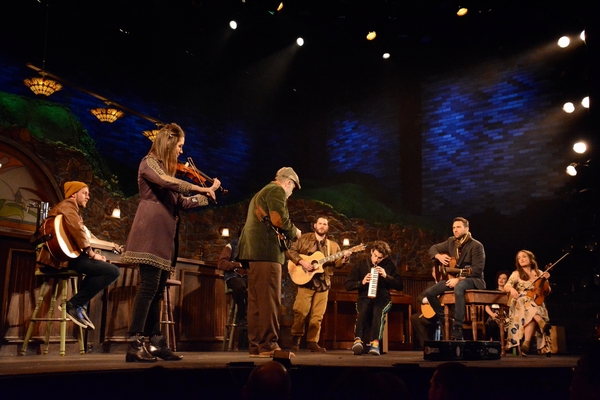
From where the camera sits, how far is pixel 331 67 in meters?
15.5

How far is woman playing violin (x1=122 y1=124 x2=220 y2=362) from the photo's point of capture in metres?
4.16

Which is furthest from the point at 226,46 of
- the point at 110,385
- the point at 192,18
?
the point at 110,385

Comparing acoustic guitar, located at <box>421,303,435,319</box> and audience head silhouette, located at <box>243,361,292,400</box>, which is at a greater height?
acoustic guitar, located at <box>421,303,435,319</box>

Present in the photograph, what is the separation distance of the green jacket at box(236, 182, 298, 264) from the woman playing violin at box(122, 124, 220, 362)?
74 centimetres

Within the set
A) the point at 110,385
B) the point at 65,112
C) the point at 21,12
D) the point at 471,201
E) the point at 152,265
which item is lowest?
the point at 110,385

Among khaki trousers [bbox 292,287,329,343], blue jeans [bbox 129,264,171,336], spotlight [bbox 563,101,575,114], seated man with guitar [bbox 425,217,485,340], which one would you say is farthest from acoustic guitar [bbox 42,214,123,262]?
spotlight [bbox 563,101,575,114]

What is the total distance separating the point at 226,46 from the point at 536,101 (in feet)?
22.9

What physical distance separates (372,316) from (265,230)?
9.94ft

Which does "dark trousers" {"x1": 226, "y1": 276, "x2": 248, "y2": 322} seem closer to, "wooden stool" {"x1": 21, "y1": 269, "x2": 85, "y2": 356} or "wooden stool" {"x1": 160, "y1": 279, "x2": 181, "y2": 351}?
"wooden stool" {"x1": 160, "y1": 279, "x2": 181, "y2": 351}

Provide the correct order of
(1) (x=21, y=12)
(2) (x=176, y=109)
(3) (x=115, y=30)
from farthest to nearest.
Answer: (2) (x=176, y=109) < (3) (x=115, y=30) < (1) (x=21, y=12)

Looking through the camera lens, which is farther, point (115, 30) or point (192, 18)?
point (192, 18)

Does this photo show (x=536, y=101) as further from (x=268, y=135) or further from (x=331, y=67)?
(x=268, y=135)

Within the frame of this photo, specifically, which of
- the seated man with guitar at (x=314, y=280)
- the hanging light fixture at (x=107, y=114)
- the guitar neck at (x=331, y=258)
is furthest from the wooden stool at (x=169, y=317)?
the hanging light fixture at (x=107, y=114)

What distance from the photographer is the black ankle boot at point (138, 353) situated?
407 cm
